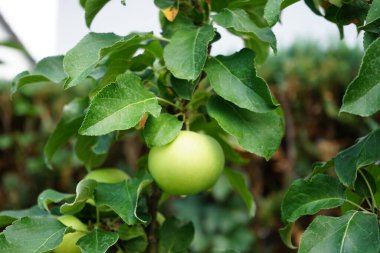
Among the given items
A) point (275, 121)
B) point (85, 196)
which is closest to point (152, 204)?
point (85, 196)

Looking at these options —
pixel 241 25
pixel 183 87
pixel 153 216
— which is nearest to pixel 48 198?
pixel 153 216

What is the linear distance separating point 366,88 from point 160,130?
0.98ft

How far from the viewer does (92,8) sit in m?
0.95

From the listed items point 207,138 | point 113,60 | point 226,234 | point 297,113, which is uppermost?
point 113,60

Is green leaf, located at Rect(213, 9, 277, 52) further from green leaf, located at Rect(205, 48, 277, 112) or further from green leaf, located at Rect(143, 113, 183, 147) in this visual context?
green leaf, located at Rect(143, 113, 183, 147)

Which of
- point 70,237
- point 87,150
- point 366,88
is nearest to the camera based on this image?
point 366,88

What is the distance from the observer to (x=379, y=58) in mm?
666

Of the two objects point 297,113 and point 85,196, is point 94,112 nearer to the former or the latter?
point 85,196

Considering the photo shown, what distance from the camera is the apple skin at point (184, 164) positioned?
0.82 meters

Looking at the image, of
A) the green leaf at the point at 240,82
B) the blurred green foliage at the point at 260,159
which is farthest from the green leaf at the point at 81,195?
the blurred green foliage at the point at 260,159

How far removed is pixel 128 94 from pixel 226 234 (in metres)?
2.16

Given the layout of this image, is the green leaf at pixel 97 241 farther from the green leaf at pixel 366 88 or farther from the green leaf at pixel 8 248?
the green leaf at pixel 366 88

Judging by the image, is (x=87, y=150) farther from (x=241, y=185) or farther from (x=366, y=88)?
(x=366, y=88)

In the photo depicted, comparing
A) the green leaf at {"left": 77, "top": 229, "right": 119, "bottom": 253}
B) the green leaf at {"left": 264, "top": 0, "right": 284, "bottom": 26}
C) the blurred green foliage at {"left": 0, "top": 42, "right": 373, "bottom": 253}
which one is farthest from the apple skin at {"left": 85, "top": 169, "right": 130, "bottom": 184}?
the blurred green foliage at {"left": 0, "top": 42, "right": 373, "bottom": 253}
